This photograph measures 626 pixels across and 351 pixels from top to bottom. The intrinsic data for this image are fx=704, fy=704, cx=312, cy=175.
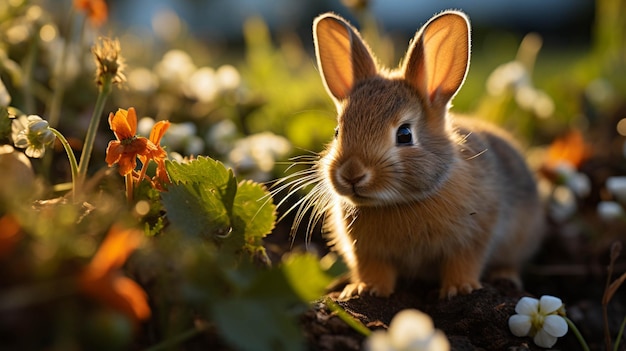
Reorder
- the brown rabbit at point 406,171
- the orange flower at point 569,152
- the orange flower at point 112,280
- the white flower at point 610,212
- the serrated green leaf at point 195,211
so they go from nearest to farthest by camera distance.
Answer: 1. the orange flower at point 112,280
2. the serrated green leaf at point 195,211
3. the brown rabbit at point 406,171
4. the white flower at point 610,212
5. the orange flower at point 569,152

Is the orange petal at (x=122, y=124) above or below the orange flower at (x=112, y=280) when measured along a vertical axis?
above

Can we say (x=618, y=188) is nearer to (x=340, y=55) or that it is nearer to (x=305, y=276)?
(x=340, y=55)

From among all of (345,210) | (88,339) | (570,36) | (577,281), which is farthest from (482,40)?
(88,339)

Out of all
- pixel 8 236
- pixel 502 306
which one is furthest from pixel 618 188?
pixel 8 236

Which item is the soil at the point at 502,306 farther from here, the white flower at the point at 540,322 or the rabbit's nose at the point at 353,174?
the rabbit's nose at the point at 353,174

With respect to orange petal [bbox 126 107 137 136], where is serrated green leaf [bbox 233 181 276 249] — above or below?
below

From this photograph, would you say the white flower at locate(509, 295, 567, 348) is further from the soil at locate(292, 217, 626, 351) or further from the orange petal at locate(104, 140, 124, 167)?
the orange petal at locate(104, 140, 124, 167)

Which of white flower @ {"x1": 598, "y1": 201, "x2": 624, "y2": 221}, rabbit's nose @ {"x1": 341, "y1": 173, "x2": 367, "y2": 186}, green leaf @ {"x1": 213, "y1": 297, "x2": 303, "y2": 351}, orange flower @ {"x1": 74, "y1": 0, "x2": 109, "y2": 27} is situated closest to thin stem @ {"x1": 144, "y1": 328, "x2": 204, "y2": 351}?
green leaf @ {"x1": 213, "y1": 297, "x2": 303, "y2": 351}

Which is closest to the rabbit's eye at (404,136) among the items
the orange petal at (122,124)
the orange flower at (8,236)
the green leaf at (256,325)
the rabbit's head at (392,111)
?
the rabbit's head at (392,111)

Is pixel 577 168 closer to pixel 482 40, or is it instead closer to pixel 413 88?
pixel 413 88
